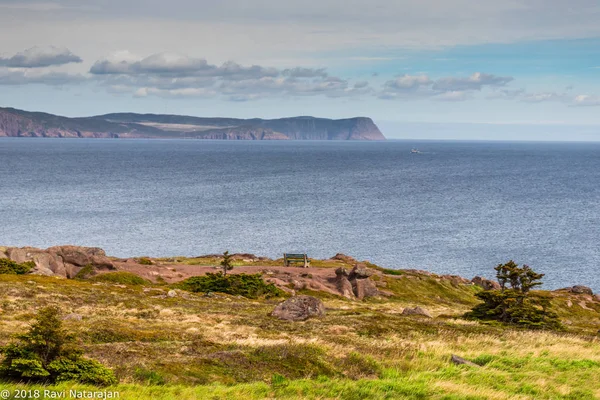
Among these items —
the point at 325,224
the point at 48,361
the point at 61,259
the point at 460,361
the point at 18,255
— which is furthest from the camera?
the point at 325,224

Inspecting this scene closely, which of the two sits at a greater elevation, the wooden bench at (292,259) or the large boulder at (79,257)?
the large boulder at (79,257)

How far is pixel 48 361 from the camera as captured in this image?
17250mm

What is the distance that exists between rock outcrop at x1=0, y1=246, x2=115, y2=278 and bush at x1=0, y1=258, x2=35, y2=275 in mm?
1469

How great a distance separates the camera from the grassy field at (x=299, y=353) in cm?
1889

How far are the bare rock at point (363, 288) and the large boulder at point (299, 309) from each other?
23723 mm

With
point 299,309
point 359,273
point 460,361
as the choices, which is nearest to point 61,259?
point 359,273

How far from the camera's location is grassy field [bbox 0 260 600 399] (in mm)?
18891

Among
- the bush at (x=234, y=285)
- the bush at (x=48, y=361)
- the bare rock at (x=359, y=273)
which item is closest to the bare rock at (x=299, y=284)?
the bush at (x=234, y=285)

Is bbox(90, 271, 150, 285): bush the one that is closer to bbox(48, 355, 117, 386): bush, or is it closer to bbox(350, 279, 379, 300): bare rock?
bbox(350, 279, 379, 300): bare rock

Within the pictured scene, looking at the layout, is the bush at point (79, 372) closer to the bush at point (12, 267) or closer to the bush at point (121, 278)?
the bush at point (121, 278)

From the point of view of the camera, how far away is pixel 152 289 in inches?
2016

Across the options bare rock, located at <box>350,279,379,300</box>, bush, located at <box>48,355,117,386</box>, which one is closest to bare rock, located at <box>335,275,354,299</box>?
bare rock, located at <box>350,279,379,300</box>

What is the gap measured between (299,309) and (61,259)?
3249 cm

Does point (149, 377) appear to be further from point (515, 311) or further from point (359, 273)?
point (359, 273)
